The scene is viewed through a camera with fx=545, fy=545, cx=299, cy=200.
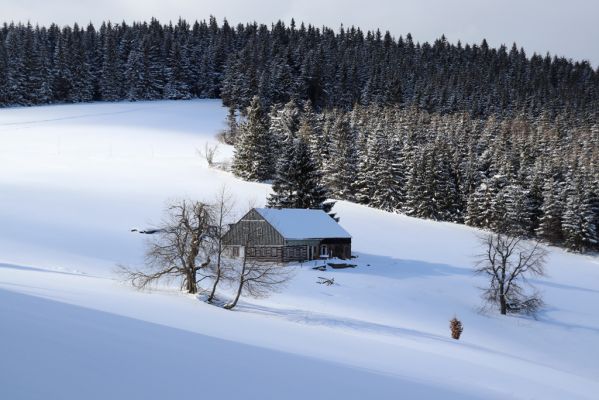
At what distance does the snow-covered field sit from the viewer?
9.16 metres

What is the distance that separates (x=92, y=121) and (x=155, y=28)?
63471 mm

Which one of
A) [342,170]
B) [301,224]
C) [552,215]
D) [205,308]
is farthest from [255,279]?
[552,215]

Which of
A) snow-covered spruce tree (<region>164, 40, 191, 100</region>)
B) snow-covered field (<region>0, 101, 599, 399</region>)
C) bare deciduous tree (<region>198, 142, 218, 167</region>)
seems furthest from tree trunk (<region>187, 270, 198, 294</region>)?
snow-covered spruce tree (<region>164, 40, 191, 100</region>)

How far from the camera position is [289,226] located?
53406 millimetres

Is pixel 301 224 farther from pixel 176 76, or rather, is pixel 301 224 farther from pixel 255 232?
pixel 176 76

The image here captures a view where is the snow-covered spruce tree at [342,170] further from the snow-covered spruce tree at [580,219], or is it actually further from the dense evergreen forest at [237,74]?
the dense evergreen forest at [237,74]

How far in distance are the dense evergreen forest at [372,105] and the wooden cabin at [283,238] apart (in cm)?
1032

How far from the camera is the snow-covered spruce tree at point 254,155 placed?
7938 cm

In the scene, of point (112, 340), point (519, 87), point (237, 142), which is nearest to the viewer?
point (112, 340)

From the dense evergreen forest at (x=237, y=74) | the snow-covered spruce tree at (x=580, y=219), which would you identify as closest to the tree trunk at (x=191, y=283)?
the snow-covered spruce tree at (x=580, y=219)

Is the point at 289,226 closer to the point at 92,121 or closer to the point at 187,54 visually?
the point at 92,121

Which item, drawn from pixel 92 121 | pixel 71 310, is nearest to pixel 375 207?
pixel 92 121

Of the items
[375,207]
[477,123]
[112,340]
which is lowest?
[112,340]

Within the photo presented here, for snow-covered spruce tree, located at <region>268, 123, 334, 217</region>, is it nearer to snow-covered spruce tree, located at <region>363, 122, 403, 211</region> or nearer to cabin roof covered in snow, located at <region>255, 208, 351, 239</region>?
cabin roof covered in snow, located at <region>255, 208, 351, 239</region>
